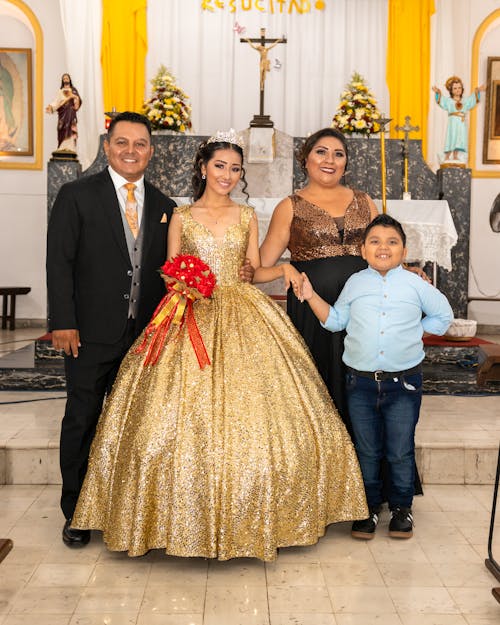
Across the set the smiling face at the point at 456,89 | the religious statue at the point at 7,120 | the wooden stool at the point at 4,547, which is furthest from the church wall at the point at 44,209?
the wooden stool at the point at 4,547

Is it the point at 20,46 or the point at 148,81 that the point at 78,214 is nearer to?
the point at 148,81

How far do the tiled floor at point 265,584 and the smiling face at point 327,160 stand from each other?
158 centimetres

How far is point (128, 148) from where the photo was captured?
3338 mm

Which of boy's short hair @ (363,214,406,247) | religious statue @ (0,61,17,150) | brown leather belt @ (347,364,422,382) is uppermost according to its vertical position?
religious statue @ (0,61,17,150)

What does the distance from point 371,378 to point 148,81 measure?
729cm

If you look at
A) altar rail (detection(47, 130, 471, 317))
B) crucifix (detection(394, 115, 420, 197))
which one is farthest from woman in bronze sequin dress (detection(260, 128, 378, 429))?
altar rail (detection(47, 130, 471, 317))

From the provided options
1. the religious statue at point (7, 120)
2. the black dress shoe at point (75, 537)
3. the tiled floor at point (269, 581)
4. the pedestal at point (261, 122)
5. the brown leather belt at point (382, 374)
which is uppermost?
the religious statue at point (7, 120)

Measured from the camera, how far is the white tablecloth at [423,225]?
22.2 ft

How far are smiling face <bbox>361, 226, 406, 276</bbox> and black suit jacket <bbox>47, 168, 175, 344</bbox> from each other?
95 centimetres

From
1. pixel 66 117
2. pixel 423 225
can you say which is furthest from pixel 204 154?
pixel 66 117

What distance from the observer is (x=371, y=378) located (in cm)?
339

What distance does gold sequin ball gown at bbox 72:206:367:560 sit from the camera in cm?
297

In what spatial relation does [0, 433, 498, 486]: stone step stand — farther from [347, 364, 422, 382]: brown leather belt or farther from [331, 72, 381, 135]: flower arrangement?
[331, 72, 381, 135]: flower arrangement

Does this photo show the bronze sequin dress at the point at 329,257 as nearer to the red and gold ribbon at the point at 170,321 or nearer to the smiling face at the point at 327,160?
the smiling face at the point at 327,160
